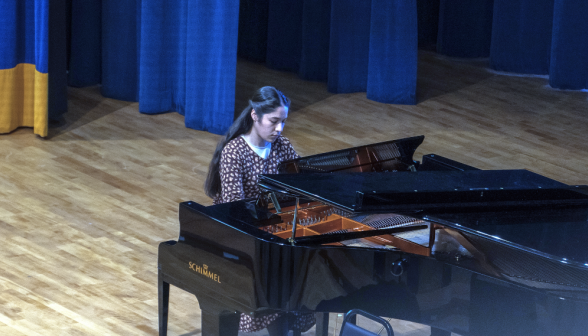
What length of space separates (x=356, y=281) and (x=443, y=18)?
6802 mm

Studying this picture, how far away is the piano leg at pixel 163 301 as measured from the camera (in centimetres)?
292

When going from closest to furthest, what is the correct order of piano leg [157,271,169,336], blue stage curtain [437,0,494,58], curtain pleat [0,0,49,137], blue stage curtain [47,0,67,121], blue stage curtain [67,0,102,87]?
1. piano leg [157,271,169,336]
2. curtain pleat [0,0,49,137]
3. blue stage curtain [47,0,67,121]
4. blue stage curtain [67,0,102,87]
5. blue stage curtain [437,0,494,58]

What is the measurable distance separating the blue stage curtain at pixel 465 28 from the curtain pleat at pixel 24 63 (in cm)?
474

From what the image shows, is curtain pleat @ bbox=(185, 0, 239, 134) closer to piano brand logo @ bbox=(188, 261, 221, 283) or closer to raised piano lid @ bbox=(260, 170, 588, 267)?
raised piano lid @ bbox=(260, 170, 588, 267)

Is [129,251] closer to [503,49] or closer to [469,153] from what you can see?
[469,153]

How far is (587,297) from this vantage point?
2373 mm

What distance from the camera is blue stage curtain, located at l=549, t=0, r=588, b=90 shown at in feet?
24.8

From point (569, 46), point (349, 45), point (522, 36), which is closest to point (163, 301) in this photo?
point (349, 45)

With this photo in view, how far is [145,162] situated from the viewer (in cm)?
556

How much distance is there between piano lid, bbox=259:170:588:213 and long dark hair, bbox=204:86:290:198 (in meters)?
0.36

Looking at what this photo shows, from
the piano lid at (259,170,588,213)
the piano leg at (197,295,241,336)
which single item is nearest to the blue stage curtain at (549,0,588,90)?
the piano lid at (259,170,588,213)

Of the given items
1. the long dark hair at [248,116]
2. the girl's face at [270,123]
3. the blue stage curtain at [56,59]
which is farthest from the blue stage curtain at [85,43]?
the girl's face at [270,123]

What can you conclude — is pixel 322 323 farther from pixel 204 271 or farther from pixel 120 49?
pixel 120 49

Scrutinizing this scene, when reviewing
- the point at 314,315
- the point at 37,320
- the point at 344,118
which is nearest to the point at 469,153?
the point at 344,118
